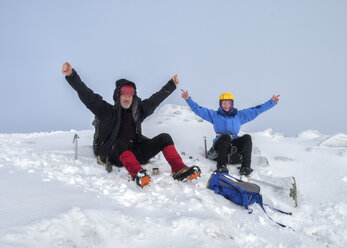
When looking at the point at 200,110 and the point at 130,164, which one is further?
the point at 200,110

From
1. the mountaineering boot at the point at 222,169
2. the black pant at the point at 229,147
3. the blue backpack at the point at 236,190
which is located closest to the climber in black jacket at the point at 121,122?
the blue backpack at the point at 236,190

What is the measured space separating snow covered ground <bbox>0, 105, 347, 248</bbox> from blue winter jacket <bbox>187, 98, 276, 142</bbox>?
119cm

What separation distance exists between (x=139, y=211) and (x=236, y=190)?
1684 millimetres

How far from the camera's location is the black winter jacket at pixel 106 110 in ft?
15.8

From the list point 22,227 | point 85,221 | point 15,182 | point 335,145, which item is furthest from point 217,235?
point 335,145

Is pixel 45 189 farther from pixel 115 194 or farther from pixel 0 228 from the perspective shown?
pixel 0 228

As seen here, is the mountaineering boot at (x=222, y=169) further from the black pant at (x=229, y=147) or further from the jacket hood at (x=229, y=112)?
the jacket hood at (x=229, y=112)

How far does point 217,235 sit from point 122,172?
2.31 m

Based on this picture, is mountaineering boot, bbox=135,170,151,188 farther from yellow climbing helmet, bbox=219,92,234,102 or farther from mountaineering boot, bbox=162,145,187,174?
yellow climbing helmet, bbox=219,92,234,102

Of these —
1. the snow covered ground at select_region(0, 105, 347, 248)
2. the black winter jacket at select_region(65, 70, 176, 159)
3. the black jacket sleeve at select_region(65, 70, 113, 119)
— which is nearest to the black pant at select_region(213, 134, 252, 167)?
the snow covered ground at select_region(0, 105, 347, 248)

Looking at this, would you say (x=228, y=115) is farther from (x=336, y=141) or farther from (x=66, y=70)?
(x=336, y=141)

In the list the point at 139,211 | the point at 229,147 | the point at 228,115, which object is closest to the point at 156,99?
the point at 229,147

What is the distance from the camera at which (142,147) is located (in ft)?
16.3

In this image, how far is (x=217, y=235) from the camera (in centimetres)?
278
